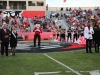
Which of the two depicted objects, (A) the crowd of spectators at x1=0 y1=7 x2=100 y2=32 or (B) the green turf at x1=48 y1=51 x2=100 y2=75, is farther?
(A) the crowd of spectators at x1=0 y1=7 x2=100 y2=32

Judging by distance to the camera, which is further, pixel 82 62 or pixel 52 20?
pixel 52 20

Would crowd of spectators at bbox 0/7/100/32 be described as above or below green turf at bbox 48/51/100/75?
above

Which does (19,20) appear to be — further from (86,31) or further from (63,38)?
(86,31)

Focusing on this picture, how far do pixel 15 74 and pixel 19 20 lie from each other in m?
34.0

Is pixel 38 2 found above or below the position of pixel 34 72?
above

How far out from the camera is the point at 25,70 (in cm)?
910

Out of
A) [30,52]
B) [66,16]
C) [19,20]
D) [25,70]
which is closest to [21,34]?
[19,20]

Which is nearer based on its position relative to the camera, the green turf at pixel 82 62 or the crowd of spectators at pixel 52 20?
the green turf at pixel 82 62

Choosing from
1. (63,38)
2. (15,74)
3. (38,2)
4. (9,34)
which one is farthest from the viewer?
(38,2)

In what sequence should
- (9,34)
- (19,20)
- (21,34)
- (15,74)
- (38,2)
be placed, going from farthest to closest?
(38,2) → (19,20) → (21,34) → (9,34) → (15,74)

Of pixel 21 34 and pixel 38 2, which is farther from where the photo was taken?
pixel 38 2

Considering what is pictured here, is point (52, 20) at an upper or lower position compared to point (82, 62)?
upper

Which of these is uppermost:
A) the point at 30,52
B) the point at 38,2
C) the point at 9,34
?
the point at 38,2

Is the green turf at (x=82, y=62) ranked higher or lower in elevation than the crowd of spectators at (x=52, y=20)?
lower
